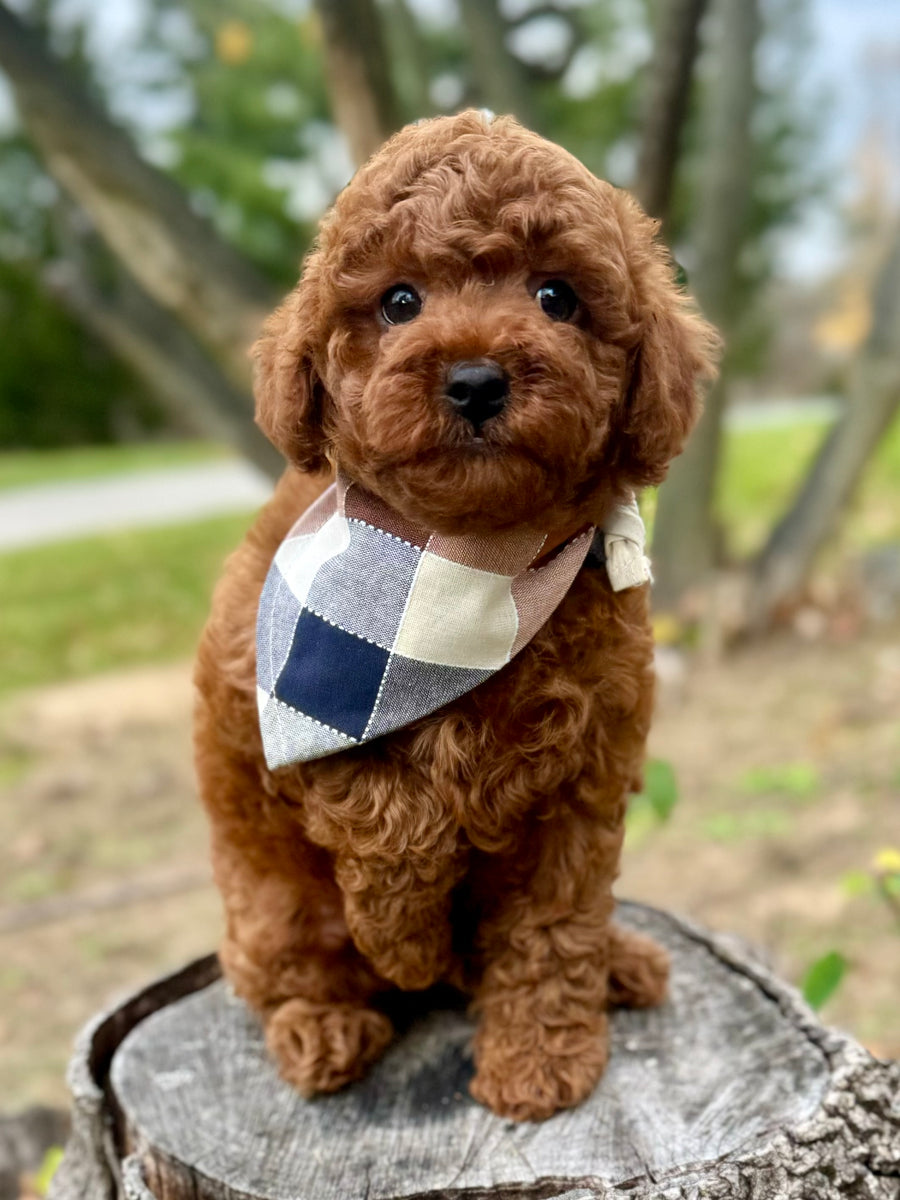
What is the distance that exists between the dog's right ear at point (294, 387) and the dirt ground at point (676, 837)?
5.88 feet

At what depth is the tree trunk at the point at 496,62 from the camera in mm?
6543

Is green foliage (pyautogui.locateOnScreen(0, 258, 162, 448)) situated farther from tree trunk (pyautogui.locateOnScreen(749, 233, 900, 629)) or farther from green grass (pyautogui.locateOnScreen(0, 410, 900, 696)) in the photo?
tree trunk (pyautogui.locateOnScreen(749, 233, 900, 629))

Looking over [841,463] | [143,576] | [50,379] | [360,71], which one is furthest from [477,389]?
[50,379]

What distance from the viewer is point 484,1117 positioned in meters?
2.23

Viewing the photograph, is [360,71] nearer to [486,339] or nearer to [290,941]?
[486,339]

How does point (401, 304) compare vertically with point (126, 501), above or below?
below

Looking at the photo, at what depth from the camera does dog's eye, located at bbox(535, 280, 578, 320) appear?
1.82 meters

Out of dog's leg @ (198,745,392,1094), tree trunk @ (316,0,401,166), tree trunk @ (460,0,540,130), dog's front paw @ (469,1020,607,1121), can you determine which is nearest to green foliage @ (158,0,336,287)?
tree trunk @ (460,0,540,130)

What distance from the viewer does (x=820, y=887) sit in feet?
15.8

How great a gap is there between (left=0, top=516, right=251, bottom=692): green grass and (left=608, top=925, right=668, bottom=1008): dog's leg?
230 inches

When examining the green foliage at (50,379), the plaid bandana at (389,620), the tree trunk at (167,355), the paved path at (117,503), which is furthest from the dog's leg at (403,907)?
the green foliage at (50,379)

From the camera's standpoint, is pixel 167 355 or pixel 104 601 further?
pixel 104 601

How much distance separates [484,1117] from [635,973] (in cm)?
49

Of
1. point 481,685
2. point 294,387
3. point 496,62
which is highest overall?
point 496,62
